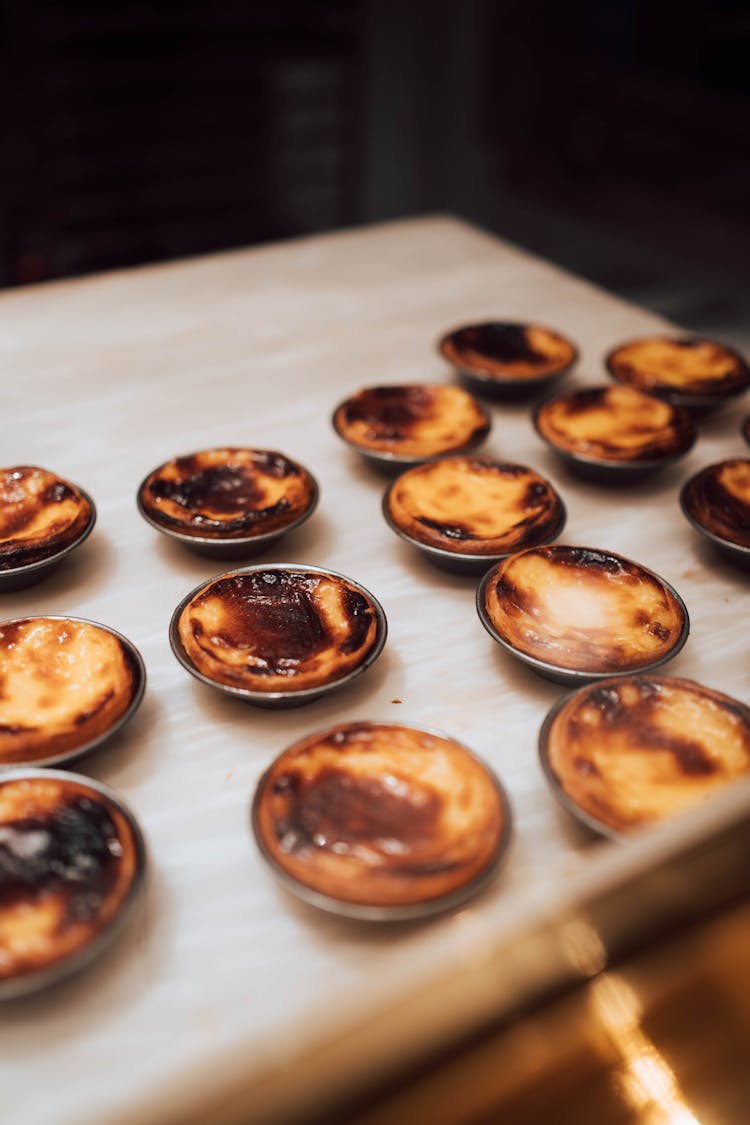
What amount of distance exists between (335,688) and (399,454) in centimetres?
67

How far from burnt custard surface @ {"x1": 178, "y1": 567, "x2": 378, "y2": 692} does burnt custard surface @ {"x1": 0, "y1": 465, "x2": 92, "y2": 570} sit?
27cm

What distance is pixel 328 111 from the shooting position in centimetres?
512

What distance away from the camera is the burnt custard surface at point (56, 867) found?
0.96m

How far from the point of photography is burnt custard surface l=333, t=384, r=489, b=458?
1.87 metres

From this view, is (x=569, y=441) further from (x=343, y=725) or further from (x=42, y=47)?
(x=42, y=47)

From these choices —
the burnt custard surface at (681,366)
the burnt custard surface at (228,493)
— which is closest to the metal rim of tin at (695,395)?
the burnt custard surface at (681,366)

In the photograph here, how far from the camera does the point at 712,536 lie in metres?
1.60

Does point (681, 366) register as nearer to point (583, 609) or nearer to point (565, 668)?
point (583, 609)

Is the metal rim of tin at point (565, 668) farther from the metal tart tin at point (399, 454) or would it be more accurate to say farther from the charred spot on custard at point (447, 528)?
the metal tart tin at point (399, 454)

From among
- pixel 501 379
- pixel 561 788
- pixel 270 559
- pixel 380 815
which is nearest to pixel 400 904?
pixel 380 815

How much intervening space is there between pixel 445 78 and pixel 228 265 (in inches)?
124

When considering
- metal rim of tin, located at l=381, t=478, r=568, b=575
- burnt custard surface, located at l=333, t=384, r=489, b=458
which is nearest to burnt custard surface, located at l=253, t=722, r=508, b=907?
metal rim of tin, located at l=381, t=478, r=568, b=575

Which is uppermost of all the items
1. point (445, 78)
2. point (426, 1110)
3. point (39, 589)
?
point (445, 78)

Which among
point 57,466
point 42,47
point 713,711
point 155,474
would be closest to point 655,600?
point 713,711
